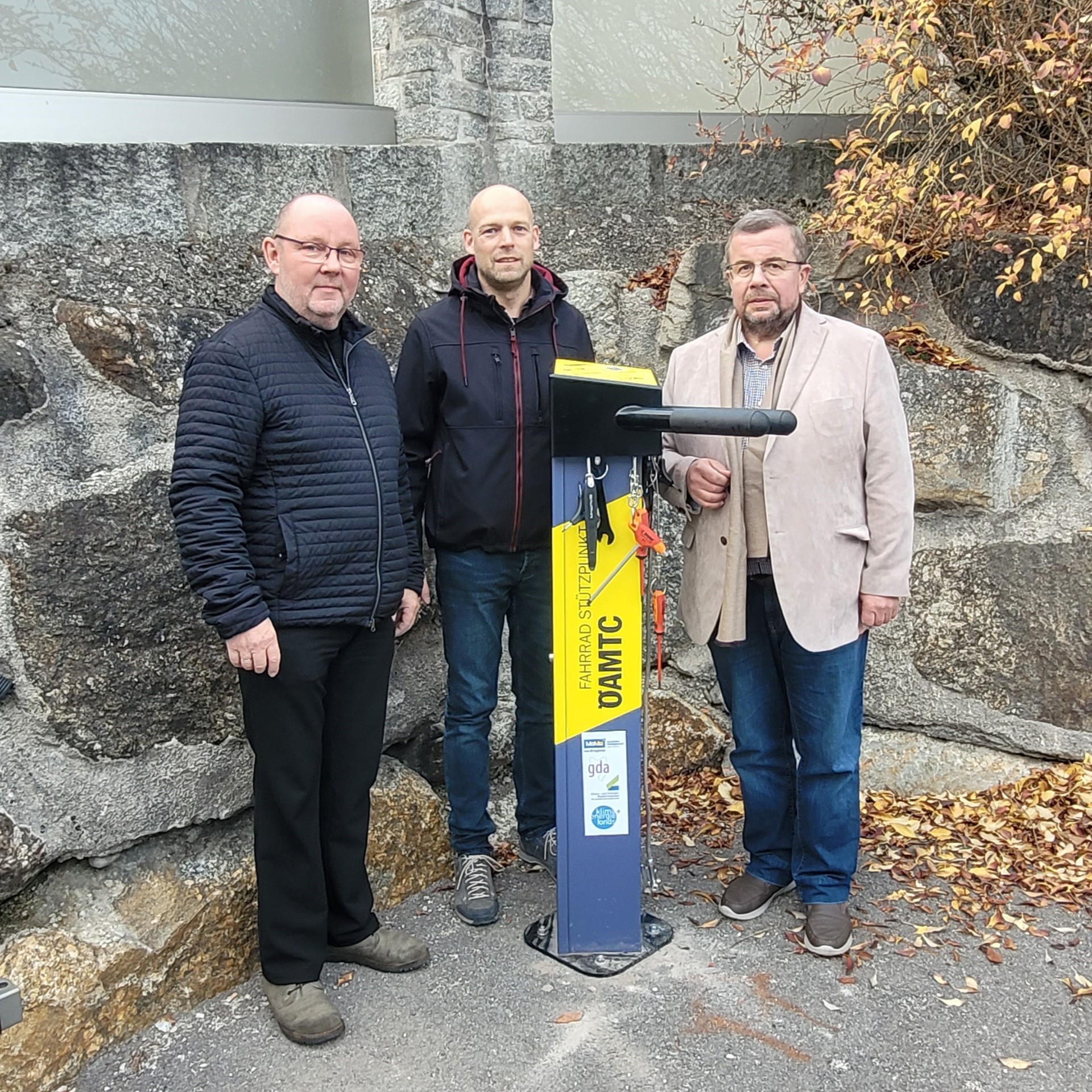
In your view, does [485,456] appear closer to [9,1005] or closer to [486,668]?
[486,668]

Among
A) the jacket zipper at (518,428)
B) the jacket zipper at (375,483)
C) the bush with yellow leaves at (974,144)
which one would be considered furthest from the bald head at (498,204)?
the bush with yellow leaves at (974,144)

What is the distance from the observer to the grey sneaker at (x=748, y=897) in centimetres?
340

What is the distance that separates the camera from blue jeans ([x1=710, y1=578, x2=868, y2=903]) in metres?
3.16

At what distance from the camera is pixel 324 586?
2.79 m

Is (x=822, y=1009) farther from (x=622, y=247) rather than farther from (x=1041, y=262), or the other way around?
(x=622, y=247)

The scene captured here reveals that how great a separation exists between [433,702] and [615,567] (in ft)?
3.83

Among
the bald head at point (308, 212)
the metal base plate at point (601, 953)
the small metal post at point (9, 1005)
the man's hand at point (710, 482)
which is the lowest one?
the metal base plate at point (601, 953)

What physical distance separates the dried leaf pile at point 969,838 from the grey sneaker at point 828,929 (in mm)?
340

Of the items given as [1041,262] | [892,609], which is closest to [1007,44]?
[1041,262]

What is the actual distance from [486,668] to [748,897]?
42.5 inches

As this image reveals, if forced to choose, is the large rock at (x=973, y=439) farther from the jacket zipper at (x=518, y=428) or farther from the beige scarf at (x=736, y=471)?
the jacket zipper at (x=518, y=428)

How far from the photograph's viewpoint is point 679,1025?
2.91 meters

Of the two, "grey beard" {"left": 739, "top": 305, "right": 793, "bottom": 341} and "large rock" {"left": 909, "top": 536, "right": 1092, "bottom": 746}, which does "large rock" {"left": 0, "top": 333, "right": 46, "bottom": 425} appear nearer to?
"grey beard" {"left": 739, "top": 305, "right": 793, "bottom": 341}

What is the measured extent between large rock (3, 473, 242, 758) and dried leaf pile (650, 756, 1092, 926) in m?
1.54
